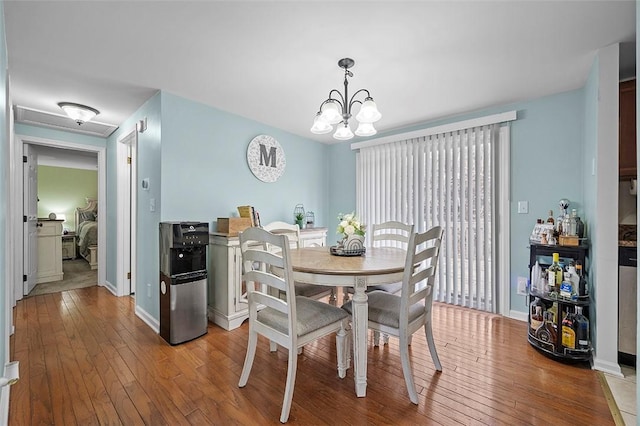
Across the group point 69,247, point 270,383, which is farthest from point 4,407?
point 69,247

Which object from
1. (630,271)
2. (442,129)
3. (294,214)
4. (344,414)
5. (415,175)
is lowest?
(344,414)

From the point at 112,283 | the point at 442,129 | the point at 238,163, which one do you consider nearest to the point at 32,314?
the point at 112,283

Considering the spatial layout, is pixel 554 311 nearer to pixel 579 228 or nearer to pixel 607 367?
pixel 607 367

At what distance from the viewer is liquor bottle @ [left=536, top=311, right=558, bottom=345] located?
216cm

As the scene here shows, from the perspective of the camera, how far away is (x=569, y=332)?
208 cm

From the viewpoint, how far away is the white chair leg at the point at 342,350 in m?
1.88

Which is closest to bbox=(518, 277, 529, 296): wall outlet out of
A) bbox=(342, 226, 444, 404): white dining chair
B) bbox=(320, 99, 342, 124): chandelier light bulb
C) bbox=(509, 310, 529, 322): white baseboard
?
bbox=(509, 310, 529, 322): white baseboard

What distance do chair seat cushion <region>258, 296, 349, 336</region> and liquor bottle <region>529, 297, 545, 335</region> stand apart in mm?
1632

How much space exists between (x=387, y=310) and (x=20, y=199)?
14.8ft

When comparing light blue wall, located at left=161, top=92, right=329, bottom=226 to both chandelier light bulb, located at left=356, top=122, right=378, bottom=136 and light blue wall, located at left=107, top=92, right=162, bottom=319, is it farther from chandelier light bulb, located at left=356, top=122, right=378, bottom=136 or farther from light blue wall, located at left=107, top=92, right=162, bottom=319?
chandelier light bulb, located at left=356, top=122, right=378, bottom=136

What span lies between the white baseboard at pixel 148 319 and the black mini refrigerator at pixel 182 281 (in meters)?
0.18

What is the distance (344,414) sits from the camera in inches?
61.9

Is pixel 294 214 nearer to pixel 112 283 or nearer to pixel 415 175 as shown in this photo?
pixel 415 175

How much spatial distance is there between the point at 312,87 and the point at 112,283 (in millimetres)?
3795
